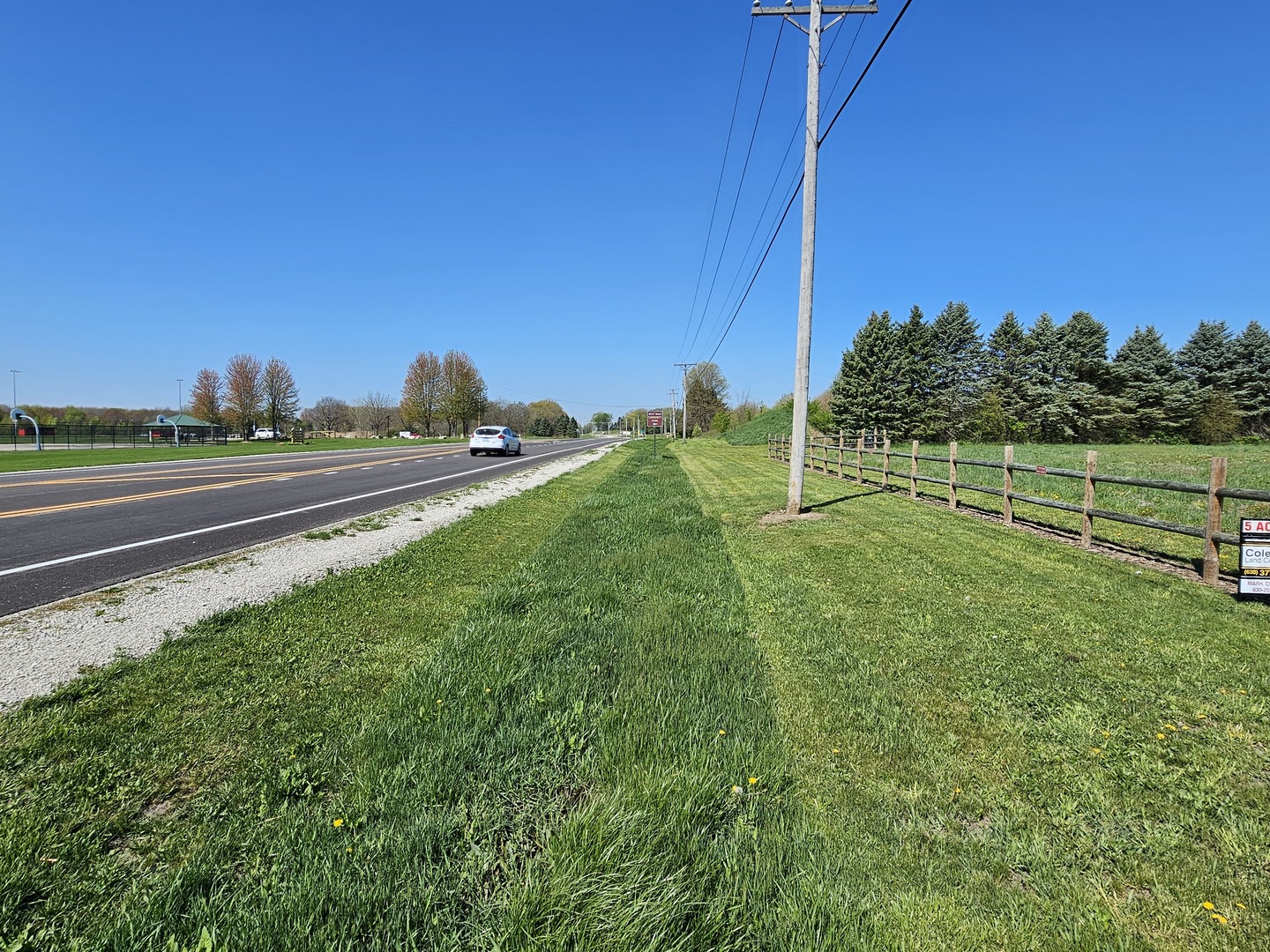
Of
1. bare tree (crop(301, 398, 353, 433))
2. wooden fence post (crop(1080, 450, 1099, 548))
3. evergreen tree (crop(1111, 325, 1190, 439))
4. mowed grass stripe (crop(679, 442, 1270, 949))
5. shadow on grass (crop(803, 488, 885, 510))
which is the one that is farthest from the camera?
bare tree (crop(301, 398, 353, 433))

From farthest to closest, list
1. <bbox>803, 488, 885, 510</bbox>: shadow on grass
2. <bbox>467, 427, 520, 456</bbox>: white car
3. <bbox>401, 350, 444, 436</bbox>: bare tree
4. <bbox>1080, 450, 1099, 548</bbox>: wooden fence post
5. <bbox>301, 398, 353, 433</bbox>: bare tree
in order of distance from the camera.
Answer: <bbox>301, 398, 353, 433</bbox>: bare tree, <bbox>401, 350, 444, 436</bbox>: bare tree, <bbox>467, 427, 520, 456</bbox>: white car, <bbox>803, 488, 885, 510</bbox>: shadow on grass, <bbox>1080, 450, 1099, 548</bbox>: wooden fence post

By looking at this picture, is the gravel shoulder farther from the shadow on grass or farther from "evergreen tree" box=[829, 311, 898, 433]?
"evergreen tree" box=[829, 311, 898, 433]

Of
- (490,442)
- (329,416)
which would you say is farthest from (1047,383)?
(329,416)

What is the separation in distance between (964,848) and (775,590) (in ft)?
11.6

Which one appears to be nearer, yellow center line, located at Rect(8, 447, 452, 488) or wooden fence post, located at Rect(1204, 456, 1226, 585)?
wooden fence post, located at Rect(1204, 456, 1226, 585)

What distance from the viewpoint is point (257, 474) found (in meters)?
17.0

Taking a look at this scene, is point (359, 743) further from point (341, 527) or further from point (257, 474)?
point (257, 474)

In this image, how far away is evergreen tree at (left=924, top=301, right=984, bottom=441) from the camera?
5547cm

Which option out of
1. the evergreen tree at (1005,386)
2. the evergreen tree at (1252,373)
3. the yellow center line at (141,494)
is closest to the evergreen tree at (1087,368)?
the evergreen tree at (1005,386)

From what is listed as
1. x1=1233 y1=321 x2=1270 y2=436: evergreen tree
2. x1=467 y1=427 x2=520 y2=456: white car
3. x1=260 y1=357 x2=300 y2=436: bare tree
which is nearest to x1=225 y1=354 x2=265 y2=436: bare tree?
x1=260 y1=357 x2=300 y2=436: bare tree

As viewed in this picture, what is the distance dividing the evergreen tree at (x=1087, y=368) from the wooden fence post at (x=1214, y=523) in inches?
2280

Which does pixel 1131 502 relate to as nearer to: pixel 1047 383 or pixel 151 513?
pixel 151 513

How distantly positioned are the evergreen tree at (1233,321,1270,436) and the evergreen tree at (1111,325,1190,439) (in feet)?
12.9

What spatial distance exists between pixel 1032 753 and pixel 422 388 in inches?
2966
